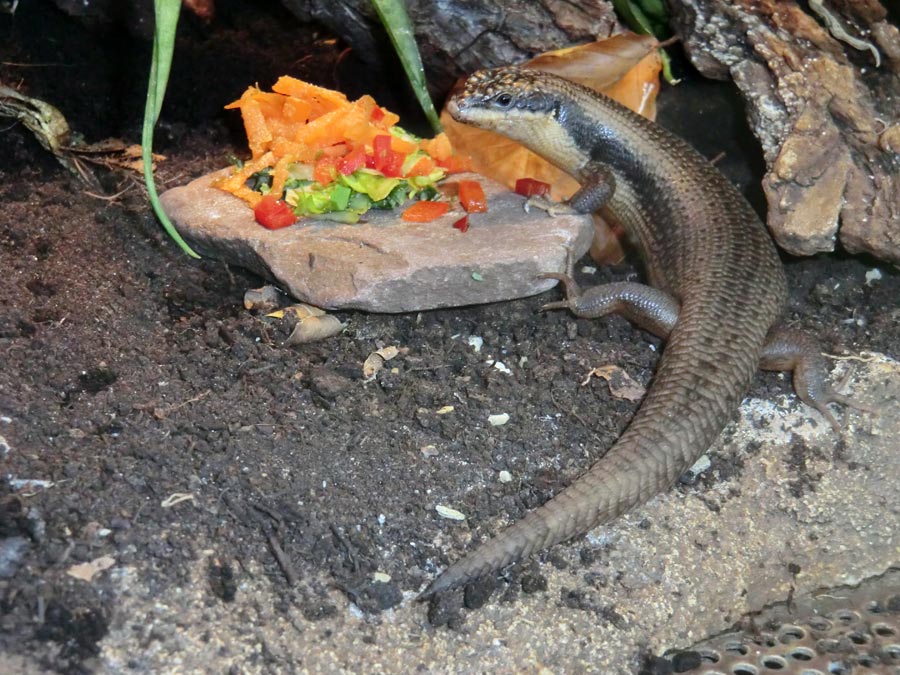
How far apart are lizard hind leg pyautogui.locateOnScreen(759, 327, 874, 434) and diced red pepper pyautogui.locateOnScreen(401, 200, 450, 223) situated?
4.21 feet

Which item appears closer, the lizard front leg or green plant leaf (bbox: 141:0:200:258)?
green plant leaf (bbox: 141:0:200:258)

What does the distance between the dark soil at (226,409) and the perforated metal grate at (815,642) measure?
324mm

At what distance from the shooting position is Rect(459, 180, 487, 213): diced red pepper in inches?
136

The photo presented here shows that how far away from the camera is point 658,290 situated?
130 inches

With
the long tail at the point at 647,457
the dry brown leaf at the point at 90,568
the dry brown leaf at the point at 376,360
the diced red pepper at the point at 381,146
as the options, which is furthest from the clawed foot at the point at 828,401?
the dry brown leaf at the point at 90,568

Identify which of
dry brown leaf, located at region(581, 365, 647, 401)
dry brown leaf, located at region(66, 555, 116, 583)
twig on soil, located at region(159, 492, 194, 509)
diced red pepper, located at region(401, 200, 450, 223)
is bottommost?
dry brown leaf, located at region(581, 365, 647, 401)

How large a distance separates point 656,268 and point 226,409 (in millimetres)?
1829

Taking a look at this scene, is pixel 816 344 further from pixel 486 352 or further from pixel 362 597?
pixel 362 597

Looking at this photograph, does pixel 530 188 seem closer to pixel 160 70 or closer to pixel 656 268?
pixel 656 268

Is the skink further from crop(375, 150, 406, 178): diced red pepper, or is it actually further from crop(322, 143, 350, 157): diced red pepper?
crop(322, 143, 350, 157): diced red pepper

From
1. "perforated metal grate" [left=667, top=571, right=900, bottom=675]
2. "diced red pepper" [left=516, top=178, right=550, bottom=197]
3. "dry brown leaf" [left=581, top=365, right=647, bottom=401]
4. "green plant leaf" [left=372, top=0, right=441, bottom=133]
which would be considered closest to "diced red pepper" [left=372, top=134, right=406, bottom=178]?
"green plant leaf" [left=372, top=0, right=441, bottom=133]

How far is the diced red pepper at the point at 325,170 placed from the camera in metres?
3.42

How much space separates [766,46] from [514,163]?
1.15 metres

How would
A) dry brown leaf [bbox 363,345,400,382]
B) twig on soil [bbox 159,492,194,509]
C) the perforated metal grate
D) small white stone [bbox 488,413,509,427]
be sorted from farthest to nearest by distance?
dry brown leaf [bbox 363,345,400,382]
small white stone [bbox 488,413,509,427]
twig on soil [bbox 159,492,194,509]
the perforated metal grate
